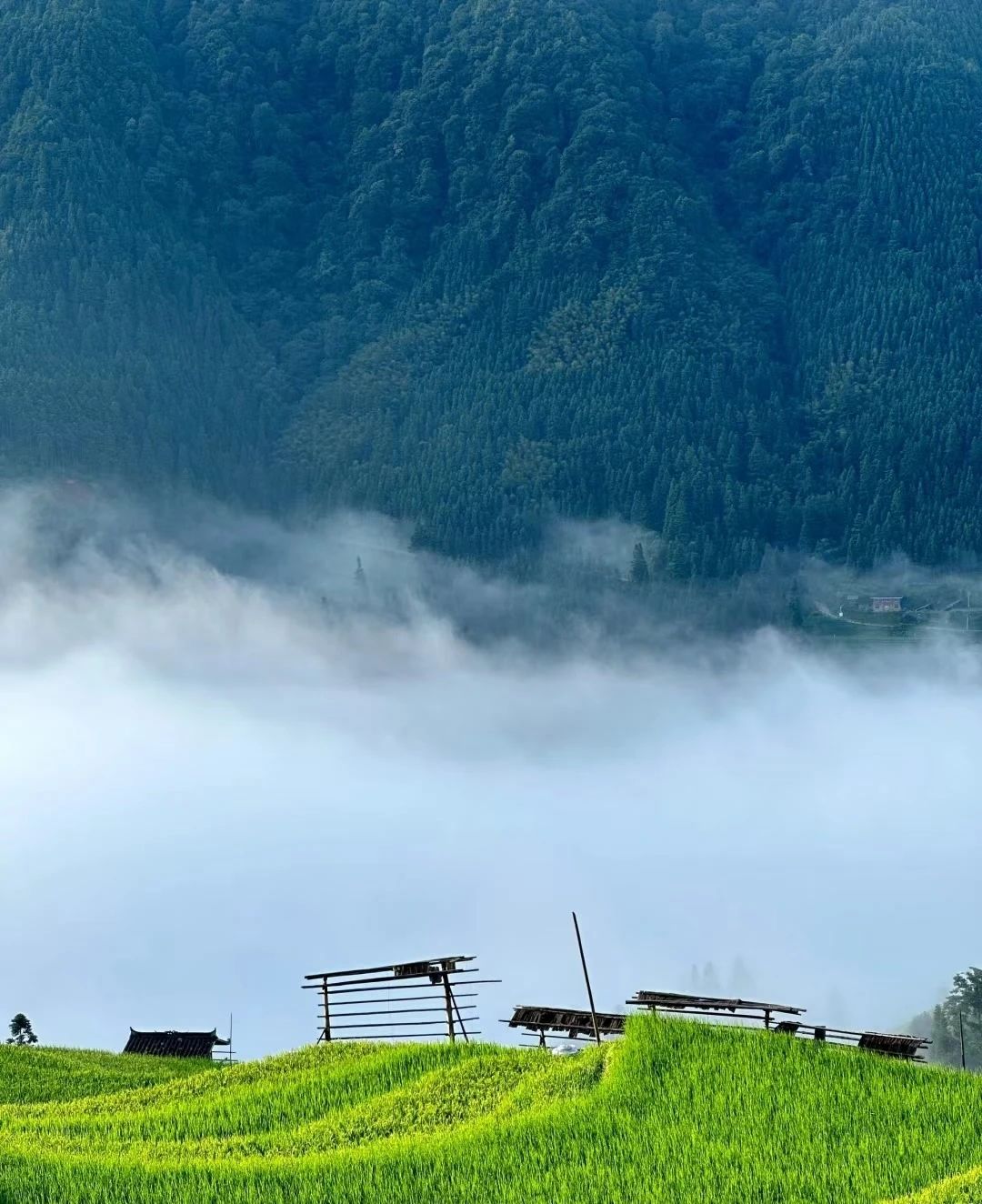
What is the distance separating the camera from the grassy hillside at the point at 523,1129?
1375 inches

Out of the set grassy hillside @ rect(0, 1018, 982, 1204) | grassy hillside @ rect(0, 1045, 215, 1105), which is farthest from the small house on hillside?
grassy hillside @ rect(0, 1018, 982, 1204)

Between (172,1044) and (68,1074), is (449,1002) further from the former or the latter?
(172,1044)

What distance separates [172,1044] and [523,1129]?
127 ft

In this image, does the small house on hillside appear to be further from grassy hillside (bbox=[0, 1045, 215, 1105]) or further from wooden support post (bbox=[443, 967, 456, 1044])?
wooden support post (bbox=[443, 967, 456, 1044])

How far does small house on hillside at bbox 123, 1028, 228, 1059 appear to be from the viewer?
73062 mm

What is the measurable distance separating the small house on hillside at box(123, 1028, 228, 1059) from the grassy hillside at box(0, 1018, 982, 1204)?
81.4ft

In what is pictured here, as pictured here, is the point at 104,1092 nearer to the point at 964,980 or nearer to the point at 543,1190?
the point at 543,1190

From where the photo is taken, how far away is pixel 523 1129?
3853 cm

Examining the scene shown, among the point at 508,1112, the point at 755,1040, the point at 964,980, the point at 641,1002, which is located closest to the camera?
the point at 508,1112

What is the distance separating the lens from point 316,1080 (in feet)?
149

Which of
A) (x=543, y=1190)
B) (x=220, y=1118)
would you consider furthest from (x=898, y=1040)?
(x=220, y=1118)

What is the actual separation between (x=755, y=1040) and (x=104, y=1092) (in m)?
19.2

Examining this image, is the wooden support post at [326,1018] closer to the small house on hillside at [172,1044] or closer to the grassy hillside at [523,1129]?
the grassy hillside at [523,1129]

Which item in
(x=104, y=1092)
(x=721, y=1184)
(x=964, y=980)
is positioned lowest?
(x=721, y=1184)
